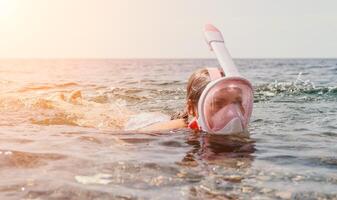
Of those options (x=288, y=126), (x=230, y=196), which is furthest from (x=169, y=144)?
(x=288, y=126)

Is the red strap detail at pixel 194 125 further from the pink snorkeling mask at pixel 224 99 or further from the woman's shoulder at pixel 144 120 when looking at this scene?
the woman's shoulder at pixel 144 120

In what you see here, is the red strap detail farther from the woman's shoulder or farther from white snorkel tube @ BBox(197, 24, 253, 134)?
the woman's shoulder

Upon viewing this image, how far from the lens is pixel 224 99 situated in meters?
5.15

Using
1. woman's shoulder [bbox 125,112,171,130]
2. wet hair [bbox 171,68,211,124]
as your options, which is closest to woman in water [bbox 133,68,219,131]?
wet hair [bbox 171,68,211,124]

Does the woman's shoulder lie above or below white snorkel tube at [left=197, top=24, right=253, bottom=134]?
below

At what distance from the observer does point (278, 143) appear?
522 centimetres

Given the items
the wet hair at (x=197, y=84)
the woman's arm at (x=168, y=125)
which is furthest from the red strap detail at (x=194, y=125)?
the woman's arm at (x=168, y=125)

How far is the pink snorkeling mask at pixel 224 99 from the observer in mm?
5000

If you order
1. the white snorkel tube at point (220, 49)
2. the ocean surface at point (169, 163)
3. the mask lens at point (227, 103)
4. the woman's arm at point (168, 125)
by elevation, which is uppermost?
the white snorkel tube at point (220, 49)

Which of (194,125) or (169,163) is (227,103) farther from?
(169,163)

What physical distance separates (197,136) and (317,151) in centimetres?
141

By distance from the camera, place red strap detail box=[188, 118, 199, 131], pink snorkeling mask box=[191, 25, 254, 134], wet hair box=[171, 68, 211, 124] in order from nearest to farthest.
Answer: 1. pink snorkeling mask box=[191, 25, 254, 134]
2. wet hair box=[171, 68, 211, 124]
3. red strap detail box=[188, 118, 199, 131]

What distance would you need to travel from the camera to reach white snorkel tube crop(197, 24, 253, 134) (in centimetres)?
500

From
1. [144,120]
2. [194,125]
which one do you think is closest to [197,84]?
[194,125]
